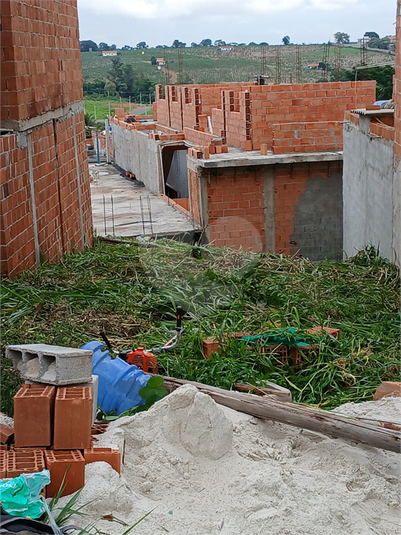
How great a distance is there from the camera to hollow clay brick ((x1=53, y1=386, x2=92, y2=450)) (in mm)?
3268

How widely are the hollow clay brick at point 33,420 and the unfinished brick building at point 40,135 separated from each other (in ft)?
9.41

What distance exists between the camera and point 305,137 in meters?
13.6

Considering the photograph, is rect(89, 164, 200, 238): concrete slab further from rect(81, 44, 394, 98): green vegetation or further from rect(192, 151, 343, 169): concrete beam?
rect(81, 44, 394, 98): green vegetation

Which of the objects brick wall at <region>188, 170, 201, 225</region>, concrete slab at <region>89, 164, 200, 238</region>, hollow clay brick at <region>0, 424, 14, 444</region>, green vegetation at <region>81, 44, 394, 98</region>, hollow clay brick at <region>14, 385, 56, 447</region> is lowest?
concrete slab at <region>89, 164, 200, 238</region>

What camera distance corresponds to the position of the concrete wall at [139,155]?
18.4 m

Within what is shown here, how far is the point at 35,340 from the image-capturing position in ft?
A: 17.0

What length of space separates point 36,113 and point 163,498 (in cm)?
470

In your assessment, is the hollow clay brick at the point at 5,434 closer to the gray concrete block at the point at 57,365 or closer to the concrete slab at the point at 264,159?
the gray concrete block at the point at 57,365

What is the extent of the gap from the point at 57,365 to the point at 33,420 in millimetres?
327

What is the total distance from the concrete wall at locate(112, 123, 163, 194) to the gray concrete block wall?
5.58 metres

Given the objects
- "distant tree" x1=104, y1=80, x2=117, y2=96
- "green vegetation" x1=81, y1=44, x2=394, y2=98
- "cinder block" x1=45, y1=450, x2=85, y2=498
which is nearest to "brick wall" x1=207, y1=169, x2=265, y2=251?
"cinder block" x1=45, y1=450, x2=85, y2=498

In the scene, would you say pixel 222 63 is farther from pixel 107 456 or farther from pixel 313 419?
pixel 107 456

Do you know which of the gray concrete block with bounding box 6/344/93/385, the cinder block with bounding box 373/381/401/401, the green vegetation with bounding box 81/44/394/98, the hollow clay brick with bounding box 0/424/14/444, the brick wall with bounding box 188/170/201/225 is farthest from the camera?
the green vegetation with bounding box 81/44/394/98

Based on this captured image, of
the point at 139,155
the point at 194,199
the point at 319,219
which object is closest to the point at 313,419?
the point at 319,219
